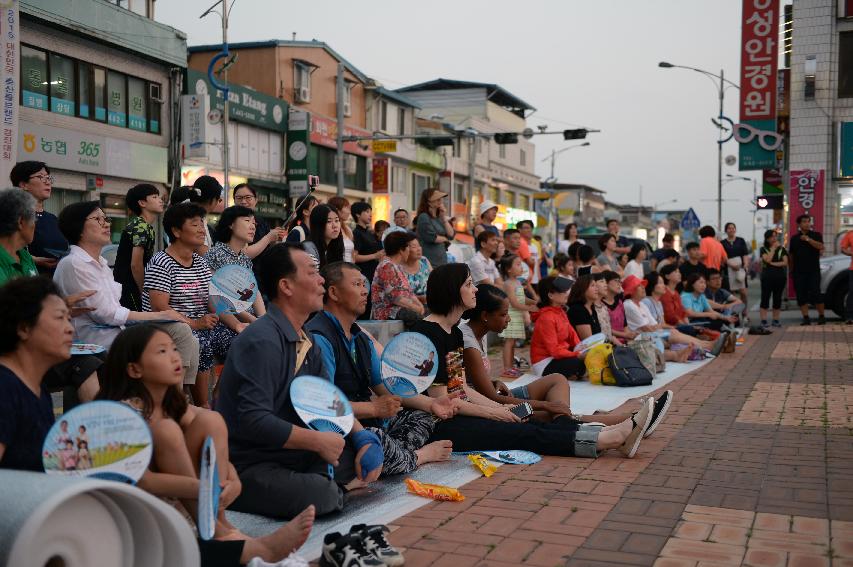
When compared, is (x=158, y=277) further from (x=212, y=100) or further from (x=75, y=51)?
(x=212, y=100)

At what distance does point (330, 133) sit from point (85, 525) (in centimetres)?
3612

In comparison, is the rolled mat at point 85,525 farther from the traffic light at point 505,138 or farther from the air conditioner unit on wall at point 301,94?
the air conditioner unit on wall at point 301,94

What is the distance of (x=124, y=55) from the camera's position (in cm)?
2489

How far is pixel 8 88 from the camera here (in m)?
7.45

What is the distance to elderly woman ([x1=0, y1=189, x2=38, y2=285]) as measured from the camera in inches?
208

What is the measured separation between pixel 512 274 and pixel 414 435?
20.4 feet

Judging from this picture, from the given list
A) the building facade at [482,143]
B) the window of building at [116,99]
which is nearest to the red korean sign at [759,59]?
the window of building at [116,99]

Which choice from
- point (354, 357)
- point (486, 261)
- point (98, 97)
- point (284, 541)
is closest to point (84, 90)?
point (98, 97)

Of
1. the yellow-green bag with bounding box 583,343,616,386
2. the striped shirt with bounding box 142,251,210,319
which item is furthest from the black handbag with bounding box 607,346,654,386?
the striped shirt with bounding box 142,251,210,319

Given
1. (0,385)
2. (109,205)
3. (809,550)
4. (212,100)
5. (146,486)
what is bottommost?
(809,550)

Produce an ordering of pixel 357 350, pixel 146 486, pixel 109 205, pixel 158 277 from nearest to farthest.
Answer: pixel 146 486 → pixel 357 350 → pixel 158 277 → pixel 109 205

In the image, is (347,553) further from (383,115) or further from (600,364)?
(383,115)

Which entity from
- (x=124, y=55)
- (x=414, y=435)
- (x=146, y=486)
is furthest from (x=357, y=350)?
(x=124, y=55)

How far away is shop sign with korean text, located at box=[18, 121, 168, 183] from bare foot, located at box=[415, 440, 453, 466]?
17.8 m
